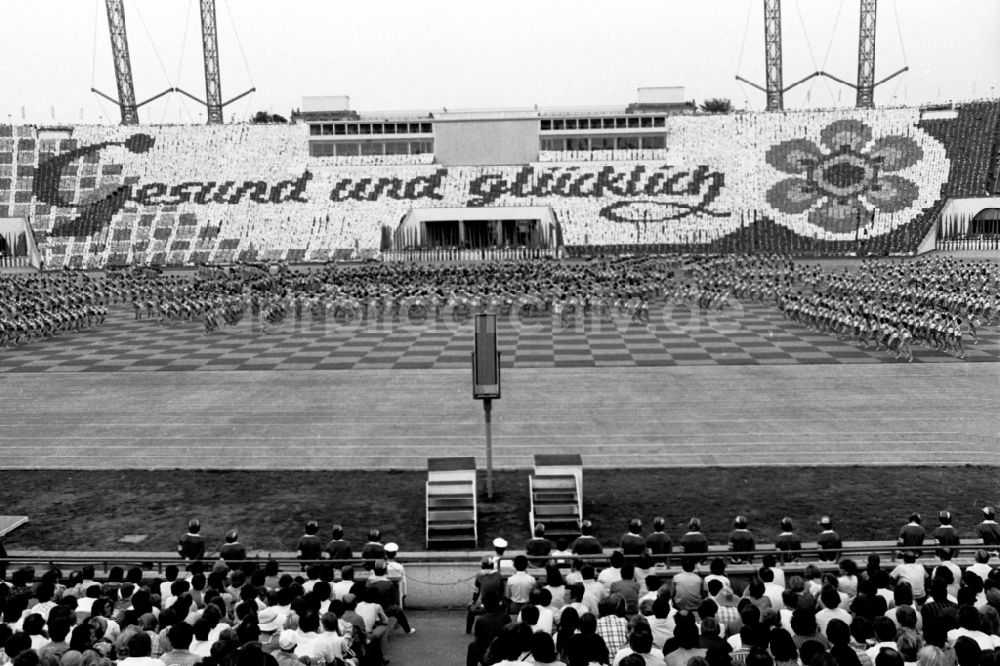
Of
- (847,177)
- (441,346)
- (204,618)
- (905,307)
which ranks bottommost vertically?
(204,618)

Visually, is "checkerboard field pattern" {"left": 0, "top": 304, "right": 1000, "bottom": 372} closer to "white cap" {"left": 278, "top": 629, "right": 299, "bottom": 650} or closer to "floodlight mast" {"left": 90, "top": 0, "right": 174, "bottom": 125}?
"white cap" {"left": 278, "top": 629, "right": 299, "bottom": 650}

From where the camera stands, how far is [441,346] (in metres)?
29.3

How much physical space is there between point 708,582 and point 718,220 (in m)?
67.1

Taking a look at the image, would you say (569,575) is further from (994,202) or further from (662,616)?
(994,202)

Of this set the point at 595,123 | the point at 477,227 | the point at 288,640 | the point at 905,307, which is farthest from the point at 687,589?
the point at 595,123

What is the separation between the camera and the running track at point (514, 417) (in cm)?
1627

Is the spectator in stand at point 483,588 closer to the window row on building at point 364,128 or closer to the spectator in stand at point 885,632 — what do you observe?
the spectator in stand at point 885,632

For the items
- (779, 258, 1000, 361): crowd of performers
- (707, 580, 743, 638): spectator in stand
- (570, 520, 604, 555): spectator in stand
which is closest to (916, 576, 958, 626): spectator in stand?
(707, 580, 743, 638): spectator in stand

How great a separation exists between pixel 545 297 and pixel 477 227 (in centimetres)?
3713

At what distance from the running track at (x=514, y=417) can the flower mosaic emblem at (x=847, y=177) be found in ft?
171

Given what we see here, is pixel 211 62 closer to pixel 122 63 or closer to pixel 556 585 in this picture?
pixel 122 63

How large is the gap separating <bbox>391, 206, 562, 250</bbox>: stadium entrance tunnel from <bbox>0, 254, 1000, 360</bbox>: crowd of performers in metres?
20.7

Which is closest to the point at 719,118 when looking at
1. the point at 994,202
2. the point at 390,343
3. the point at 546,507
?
the point at 994,202

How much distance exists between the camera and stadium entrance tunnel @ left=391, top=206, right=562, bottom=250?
71938 millimetres
